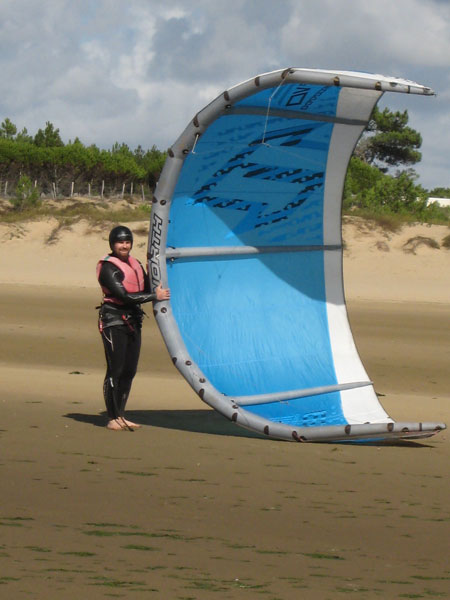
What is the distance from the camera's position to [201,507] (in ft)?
18.7

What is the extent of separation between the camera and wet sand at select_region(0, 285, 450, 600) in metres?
4.48

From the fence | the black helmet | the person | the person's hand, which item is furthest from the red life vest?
the fence

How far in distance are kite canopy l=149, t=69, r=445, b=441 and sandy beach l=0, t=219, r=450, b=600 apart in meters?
0.42

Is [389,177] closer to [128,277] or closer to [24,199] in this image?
[24,199]

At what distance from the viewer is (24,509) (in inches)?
217

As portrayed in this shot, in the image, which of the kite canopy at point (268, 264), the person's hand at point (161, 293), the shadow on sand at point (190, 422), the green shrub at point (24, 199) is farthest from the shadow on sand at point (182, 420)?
the green shrub at point (24, 199)

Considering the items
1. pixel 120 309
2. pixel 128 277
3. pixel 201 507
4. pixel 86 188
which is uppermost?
pixel 86 188

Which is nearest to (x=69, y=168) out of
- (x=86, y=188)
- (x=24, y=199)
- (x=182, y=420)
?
(x=86, y=188)

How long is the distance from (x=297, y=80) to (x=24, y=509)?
3.17 meters

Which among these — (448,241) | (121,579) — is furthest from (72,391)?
(448,241)

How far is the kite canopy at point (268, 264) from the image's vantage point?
7480mm

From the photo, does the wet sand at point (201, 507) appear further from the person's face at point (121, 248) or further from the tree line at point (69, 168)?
the tree line at point (69, 168)

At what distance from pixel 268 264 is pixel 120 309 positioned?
131 centimetres

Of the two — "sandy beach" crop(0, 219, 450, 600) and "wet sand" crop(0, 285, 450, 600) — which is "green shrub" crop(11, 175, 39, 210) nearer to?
"sandy beach" crop(0, 219, 450, 600)
